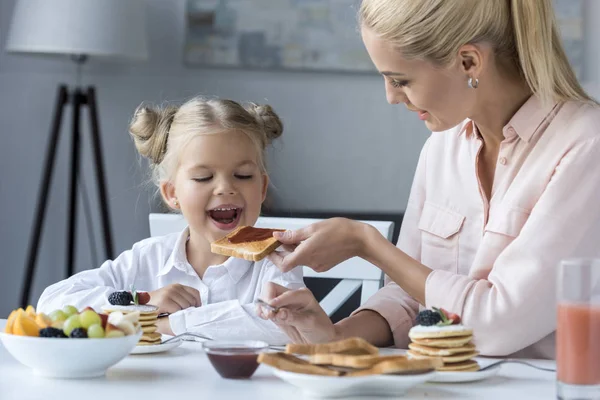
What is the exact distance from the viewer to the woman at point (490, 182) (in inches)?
65.7

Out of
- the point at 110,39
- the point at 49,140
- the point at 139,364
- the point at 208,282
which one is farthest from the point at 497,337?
the point at 49,140

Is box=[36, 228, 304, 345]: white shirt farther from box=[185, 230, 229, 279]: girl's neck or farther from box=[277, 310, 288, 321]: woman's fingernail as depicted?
box=[277, 310, 288, 321]: woman's fingernail

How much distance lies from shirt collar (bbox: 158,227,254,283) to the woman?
38 centimetres

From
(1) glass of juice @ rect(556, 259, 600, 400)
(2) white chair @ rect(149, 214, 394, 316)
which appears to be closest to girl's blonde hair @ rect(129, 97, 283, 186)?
(2) white chair @ rect(149, 214, 394, 316)

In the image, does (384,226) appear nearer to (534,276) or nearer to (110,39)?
(534,276)

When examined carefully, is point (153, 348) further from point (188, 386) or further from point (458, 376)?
point (458, 376)

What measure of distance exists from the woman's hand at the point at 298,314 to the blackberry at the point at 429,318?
1.05 feet

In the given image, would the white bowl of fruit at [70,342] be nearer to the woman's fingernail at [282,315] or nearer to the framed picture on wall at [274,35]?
the woman's fingernail at [282,315]

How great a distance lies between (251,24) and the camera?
4.52 meters

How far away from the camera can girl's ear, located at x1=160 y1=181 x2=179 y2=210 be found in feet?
7.82

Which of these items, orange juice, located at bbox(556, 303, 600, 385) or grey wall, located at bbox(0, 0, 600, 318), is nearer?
→ orange juice, located at bbox(556, 303, 600, 385)

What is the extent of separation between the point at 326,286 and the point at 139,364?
219cm

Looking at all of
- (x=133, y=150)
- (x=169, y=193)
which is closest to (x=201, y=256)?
(x=169, y=193)

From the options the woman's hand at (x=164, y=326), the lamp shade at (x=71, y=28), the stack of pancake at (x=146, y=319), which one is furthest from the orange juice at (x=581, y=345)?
the lamp shade at (x=71, y=28)
